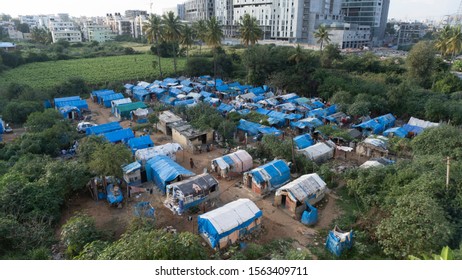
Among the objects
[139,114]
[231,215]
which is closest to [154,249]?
[231,215]

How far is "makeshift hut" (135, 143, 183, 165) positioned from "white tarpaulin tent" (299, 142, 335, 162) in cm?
821

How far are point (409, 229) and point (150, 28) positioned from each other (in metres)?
35.9

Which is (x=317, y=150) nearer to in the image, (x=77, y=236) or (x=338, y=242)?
(x=338, y=242)

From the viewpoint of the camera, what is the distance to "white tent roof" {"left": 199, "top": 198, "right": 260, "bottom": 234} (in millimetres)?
11773

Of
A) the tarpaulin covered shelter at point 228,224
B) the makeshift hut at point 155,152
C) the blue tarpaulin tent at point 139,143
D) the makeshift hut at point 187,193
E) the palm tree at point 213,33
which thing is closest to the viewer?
the tarpaulin covered shelter at point 228,224

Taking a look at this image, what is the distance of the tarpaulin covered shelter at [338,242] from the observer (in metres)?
11.2

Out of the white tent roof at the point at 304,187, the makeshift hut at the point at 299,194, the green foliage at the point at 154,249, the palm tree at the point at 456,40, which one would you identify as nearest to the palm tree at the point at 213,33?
the white tent roof at the point at 304,187

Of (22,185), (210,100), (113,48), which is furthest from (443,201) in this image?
(113,48)

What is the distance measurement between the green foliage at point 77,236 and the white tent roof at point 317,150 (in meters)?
12.7

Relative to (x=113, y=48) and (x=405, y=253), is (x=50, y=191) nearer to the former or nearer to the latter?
(x=405, y=253)

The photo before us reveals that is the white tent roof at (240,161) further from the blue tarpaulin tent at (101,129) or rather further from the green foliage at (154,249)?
the blue tarpaulin tent at (101,129)

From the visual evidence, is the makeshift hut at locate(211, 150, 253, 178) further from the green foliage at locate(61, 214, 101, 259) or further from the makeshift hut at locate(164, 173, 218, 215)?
the green foliage at locate(61, 214, 101, 259)

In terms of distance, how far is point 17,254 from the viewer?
33.4ft

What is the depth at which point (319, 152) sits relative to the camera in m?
19.2
